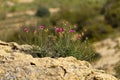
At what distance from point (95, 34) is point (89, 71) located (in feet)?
81.1

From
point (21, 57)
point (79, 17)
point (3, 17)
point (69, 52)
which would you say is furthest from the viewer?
point (3, 17)

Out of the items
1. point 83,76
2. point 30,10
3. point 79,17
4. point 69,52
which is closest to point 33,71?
point 83,76

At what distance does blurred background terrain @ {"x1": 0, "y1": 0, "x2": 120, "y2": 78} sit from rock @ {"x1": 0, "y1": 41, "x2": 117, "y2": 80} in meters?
2.13

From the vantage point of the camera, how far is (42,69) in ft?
19.7

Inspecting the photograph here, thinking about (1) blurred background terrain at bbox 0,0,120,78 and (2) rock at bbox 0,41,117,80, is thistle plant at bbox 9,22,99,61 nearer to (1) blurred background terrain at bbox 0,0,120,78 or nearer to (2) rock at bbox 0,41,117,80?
(1) blurred background terrain at bbox 0,0,120,78

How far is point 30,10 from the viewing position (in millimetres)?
72875

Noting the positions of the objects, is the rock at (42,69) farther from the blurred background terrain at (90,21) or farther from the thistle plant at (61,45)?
the blurred background terrain at (90,21)

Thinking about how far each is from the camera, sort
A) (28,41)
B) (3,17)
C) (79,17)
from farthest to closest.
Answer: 1. (3,17)
2. (79,17)
3. (28,41)

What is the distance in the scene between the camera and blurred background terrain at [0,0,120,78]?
1939 cm

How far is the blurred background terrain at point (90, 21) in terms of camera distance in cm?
1939

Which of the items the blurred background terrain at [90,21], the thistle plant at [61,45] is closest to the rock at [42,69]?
the thistle plant at [61,45]

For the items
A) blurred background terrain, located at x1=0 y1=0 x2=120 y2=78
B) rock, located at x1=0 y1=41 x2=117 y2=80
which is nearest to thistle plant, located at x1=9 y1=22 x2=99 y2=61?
blurred background terrain, located at x1=0 y1=0 x2=120 y2=78

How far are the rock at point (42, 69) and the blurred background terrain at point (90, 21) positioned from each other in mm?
2129

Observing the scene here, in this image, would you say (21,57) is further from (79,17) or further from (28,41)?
(79,17)
